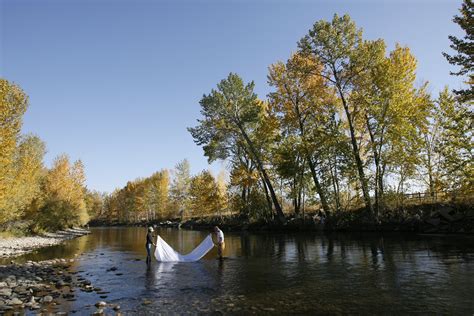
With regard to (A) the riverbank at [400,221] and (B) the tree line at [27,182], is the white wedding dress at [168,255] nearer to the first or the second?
(B) the tree line at [27,182]

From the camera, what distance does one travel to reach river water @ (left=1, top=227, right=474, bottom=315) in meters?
10.4

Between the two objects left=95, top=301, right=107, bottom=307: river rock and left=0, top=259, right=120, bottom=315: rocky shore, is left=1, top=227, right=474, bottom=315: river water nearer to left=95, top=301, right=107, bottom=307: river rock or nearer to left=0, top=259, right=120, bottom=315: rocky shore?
left=95, top=301, right=107, bottom=307: river rock

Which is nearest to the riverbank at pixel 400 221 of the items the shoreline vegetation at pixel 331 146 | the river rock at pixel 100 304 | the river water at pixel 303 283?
the shoreline vegetation at pixel 331 146

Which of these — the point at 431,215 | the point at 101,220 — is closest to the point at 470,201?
the point at 431,215

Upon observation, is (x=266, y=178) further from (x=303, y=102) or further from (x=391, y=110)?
(x=391, y=110)

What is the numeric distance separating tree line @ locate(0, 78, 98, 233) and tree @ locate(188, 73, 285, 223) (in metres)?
19.9

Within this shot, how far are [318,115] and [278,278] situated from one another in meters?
27.9

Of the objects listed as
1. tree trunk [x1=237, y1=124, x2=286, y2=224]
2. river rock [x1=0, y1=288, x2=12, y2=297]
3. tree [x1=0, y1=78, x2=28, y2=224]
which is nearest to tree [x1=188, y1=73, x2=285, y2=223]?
tree trunk [x1=237, y1=124, x2=286, y2=224]

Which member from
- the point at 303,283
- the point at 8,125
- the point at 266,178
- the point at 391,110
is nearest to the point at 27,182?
the point at 8,125

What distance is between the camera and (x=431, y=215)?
1202 inches

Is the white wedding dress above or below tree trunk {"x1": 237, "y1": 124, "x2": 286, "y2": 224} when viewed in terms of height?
below

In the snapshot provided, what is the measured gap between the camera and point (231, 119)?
4412cm

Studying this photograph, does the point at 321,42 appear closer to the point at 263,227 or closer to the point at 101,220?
the point at 263,227

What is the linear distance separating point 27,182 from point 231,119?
24.0m
